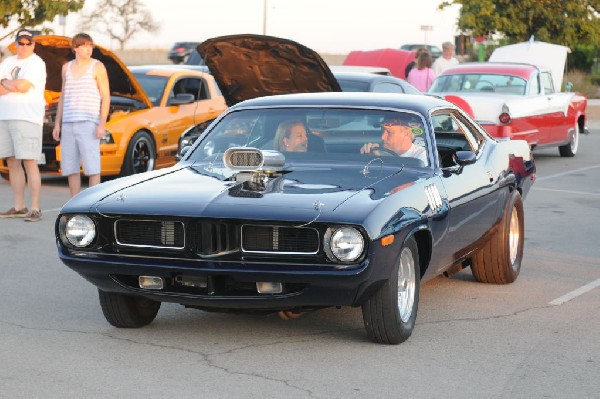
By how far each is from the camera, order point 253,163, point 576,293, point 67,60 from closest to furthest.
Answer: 1. point 253,163
2. point 576,293
3. point 67,60

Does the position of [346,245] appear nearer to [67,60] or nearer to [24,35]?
[24,35]

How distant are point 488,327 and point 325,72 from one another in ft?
20.2

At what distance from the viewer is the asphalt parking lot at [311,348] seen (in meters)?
5.62

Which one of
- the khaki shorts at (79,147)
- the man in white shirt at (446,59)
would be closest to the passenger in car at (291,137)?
the khaki shorts at (79,147)

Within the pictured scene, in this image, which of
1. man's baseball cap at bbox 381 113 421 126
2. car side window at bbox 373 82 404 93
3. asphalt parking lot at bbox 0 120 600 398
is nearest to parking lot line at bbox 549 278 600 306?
asphalt parking lot at bbox 0 120 600 398

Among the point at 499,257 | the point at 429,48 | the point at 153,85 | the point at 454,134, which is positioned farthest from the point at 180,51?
the point at 499,257

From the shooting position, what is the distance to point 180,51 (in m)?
62.4

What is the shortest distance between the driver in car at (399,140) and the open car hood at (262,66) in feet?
16.7

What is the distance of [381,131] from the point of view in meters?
7.41

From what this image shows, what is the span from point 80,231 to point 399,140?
6.72ft

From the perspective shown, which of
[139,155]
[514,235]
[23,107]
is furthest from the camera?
[139,155]

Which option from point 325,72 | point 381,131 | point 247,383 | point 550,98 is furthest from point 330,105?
point 550,98

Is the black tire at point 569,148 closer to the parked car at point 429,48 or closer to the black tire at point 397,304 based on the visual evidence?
the black tire at point 397,304

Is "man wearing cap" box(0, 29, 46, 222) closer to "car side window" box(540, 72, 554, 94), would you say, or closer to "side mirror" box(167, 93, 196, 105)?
"side mirror" box(167, 93, 196, 105)
